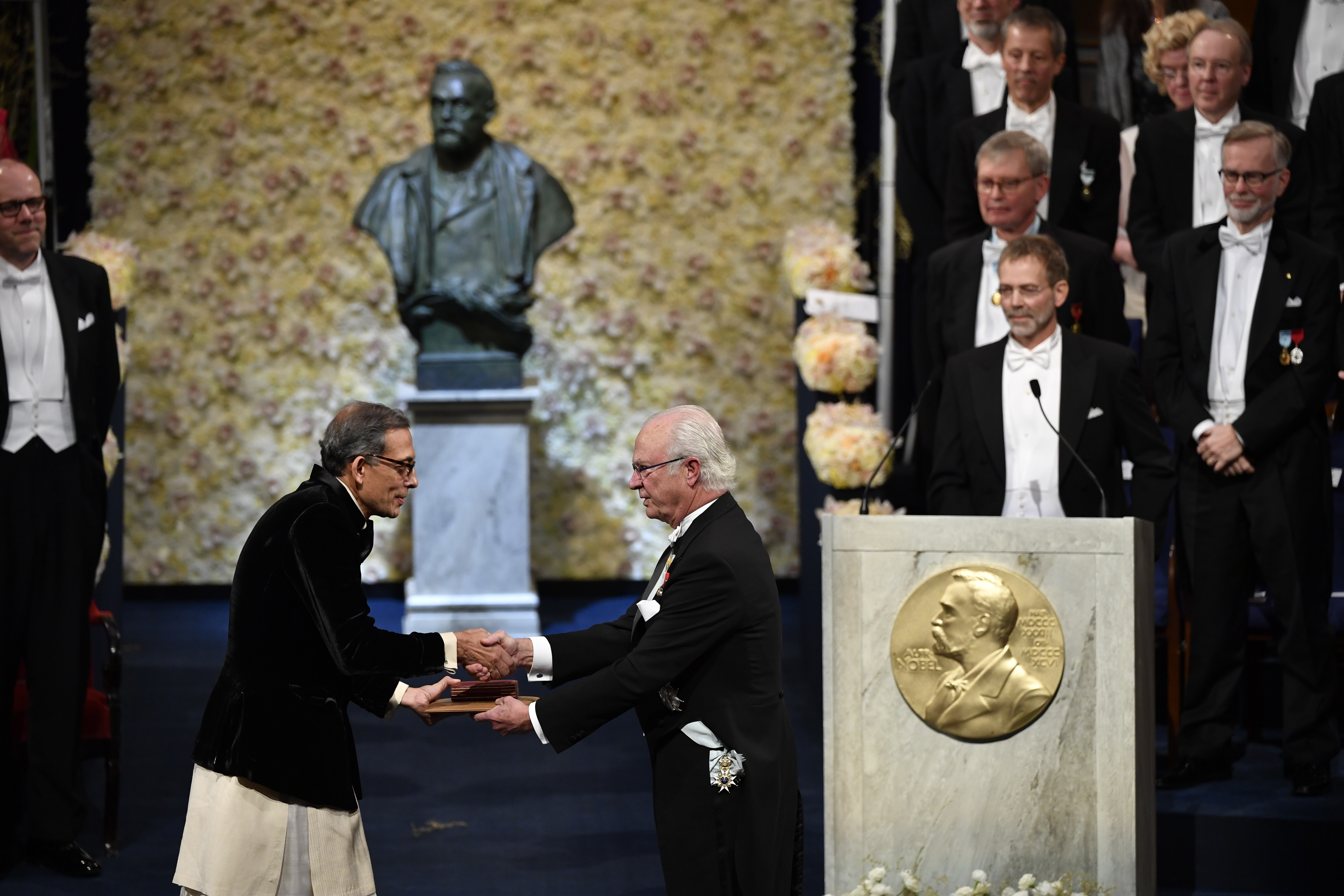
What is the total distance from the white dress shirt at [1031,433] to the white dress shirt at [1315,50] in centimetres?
180

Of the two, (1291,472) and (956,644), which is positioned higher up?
(1291,472)

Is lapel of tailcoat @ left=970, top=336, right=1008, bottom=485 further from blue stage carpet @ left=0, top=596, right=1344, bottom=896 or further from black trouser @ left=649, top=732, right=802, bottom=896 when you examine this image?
black trouser @ left=649, top=732, right=802, bottom=896

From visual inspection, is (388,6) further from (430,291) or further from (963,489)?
(963,489)

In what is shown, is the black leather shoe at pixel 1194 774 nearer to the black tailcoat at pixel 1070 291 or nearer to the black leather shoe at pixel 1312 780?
the black leather shoe at pixel 1312 780

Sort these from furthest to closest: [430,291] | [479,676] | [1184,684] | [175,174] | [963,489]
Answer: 1. [175,174]
2. [430,291]
3. [1184,684]
4. [963,489]
5. [479,676]

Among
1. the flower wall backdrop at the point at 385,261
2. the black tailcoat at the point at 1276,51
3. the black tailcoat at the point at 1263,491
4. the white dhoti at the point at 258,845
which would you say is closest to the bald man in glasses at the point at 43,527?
the white dhoti at the point at 258,845

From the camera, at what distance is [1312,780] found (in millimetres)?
3787

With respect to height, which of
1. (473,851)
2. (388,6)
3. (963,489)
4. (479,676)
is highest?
(388,6)

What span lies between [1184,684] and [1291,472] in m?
0.79

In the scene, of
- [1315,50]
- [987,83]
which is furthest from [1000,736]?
[1315,50]

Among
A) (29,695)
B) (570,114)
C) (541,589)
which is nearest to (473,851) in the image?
(29,695)

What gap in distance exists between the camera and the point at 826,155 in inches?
321

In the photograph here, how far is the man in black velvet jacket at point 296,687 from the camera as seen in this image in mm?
2537

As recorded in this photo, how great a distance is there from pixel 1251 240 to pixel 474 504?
148 inches
